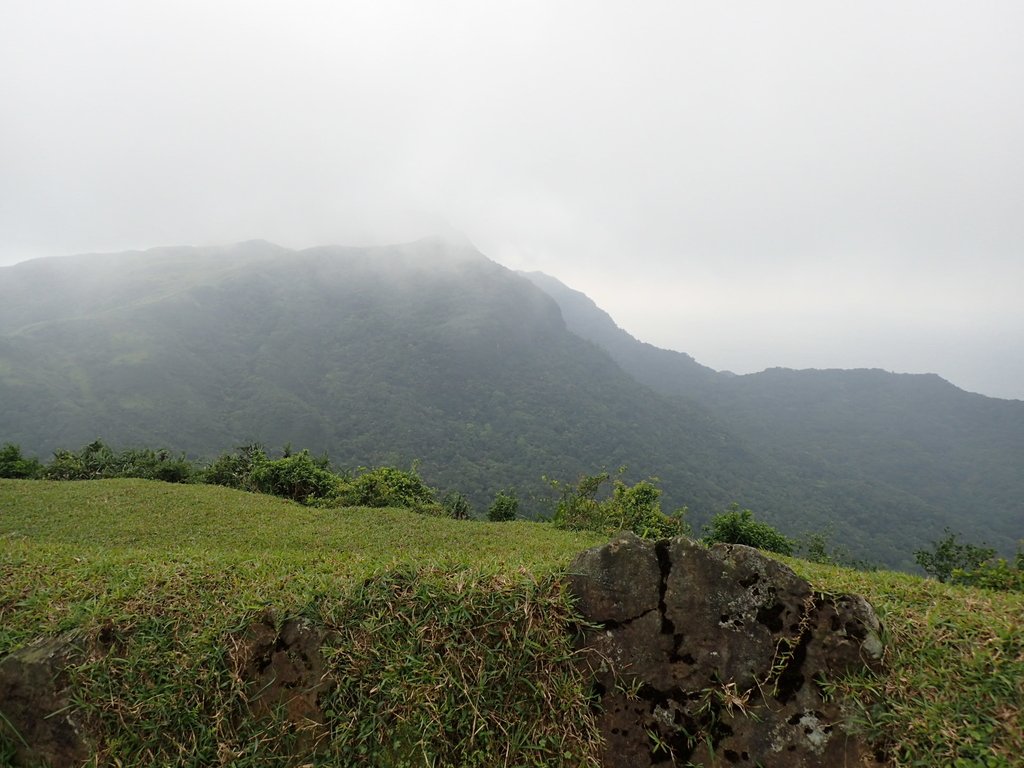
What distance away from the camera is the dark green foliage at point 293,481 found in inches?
551

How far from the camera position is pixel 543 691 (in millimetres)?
3289

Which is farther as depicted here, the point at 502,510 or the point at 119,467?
the point at 502,510

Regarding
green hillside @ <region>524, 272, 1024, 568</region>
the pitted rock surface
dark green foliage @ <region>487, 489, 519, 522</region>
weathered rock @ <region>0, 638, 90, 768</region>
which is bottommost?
green hillside @ <region>524, 272, 1024, 568</region>

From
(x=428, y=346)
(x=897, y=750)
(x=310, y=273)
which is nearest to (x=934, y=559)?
(x=897, y=750)

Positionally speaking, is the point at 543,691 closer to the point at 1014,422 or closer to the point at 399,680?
the point at 399,680

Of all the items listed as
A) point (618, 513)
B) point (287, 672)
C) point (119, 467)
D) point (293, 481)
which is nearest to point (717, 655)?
point (287, 672)

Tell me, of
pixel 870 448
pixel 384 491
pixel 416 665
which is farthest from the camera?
pixel 870 448

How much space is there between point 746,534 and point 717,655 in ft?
33.6

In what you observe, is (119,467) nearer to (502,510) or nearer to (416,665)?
(502,510)

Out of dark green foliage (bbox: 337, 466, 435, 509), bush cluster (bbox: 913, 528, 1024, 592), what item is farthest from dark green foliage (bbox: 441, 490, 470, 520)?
bush cluster (bbox: 913, 528, 1024, 592)

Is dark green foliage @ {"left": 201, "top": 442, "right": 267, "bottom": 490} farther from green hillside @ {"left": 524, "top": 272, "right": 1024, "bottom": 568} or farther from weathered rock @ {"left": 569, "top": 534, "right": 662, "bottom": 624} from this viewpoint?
green hillside @ {"left": 524, "top": 272, "right": 1024, "bottom": 568}

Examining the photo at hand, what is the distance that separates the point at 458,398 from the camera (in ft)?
367

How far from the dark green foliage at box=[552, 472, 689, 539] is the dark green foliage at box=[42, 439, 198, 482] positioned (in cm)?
1168

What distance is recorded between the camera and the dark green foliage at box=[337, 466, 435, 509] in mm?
13516
